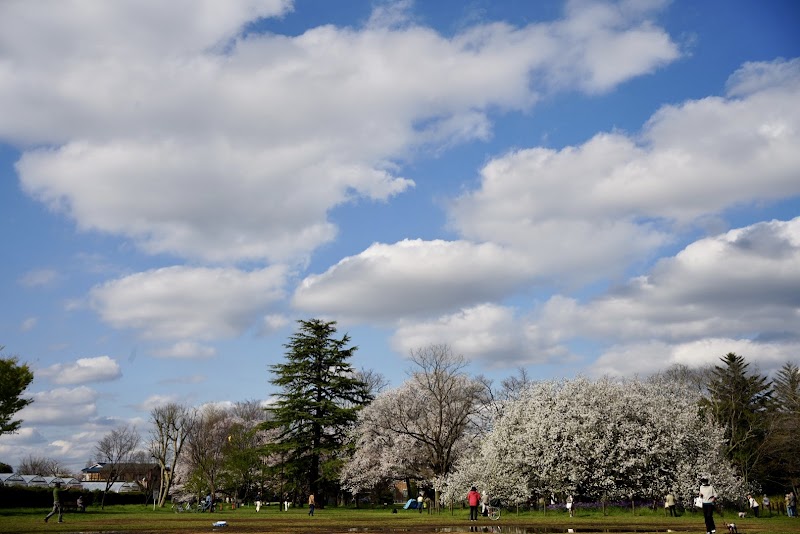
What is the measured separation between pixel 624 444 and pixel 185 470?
68524 mm

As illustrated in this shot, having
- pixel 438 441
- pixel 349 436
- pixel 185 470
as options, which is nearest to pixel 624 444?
pixel 438 441

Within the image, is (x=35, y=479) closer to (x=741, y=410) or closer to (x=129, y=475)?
(x=129, y=475)

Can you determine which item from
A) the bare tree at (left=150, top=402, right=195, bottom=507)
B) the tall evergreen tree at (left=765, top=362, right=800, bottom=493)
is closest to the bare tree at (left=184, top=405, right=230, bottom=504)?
the bare tree at (left=150, top=402, right=195, bottom=507)

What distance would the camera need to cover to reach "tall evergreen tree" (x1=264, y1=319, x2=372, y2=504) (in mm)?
61312

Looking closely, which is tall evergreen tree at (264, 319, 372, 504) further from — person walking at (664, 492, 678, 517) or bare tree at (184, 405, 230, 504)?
person walking at (664, 492, 678, 517)

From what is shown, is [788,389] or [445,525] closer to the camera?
[445,525]

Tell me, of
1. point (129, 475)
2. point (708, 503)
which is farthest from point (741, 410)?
point (129, 475)

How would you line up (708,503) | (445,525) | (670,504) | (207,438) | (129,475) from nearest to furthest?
1. (708,503)
2. (445,525)
3. (670,504)
4. (207,438)
5. (129,475)

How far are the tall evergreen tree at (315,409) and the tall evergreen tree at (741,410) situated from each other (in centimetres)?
3393

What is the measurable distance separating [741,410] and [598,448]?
106ft

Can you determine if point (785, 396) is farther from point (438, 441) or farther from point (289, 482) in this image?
point (289, 482)

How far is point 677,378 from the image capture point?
73.3 m

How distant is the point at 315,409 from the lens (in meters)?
63.7

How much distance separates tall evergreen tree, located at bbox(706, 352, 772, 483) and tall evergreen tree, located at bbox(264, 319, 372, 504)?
111ft
